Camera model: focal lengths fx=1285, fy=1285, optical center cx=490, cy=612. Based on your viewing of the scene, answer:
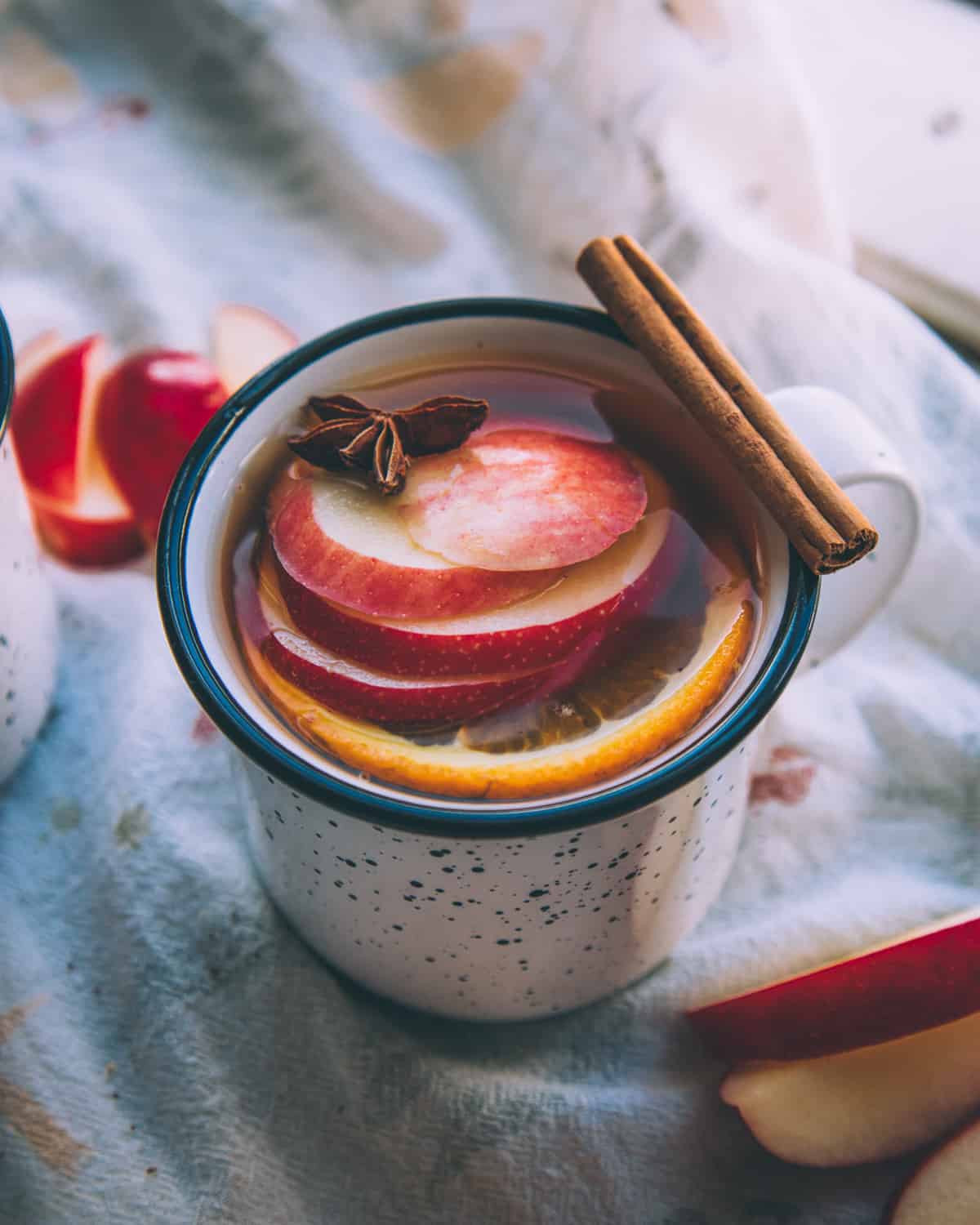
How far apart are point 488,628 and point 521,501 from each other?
0.34ft

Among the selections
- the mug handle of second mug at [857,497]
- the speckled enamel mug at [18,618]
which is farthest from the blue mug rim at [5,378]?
the mug handle of second mug at [857,497]

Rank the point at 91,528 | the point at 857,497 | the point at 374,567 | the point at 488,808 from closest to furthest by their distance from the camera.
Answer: the point at 488,808 < the point at 374,567 < the point at 857,497 < the point at 91,528

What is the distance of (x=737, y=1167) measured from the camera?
92 cm

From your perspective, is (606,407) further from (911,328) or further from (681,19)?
(681,19)

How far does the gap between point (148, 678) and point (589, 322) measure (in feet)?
1.64

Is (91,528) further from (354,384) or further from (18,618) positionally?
(354,384)

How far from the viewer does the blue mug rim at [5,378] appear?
91cm

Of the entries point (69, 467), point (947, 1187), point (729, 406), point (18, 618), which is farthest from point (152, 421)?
point (947, 1187)

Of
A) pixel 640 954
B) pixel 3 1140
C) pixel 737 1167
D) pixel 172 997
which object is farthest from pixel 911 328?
pixel 3 1140

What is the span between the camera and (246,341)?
1.35 meters

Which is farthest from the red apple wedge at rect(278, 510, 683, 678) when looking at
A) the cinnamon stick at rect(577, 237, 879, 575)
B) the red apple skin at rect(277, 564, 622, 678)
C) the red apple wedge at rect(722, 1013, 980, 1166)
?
the red apple wedge at rect(722, 1013, 980, 1166)

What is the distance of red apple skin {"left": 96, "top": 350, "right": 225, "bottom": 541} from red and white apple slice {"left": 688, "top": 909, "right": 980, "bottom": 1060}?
0.72m

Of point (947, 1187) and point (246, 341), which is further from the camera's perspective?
point (246, 341)

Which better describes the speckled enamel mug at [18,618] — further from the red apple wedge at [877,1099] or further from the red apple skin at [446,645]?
the red apple wedge at [877,1099]
